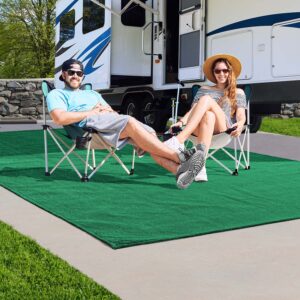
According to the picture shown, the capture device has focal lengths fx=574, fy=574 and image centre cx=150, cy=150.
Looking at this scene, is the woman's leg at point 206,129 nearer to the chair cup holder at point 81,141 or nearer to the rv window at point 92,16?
the chair cup holder at point 81,141

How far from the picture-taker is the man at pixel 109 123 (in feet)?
12.6

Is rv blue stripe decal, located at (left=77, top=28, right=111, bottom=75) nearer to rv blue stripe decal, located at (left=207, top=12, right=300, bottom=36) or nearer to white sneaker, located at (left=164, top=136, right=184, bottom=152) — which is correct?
rv blue stripe decal, located at (left=207, top=12, right=300, bottom=36)

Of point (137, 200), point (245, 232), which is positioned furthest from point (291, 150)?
point (245, 232)

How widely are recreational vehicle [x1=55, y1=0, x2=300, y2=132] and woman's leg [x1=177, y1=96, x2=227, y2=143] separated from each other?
77 centimetres

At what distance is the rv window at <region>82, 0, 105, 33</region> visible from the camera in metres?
8.06

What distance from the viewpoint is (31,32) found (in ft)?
75.6

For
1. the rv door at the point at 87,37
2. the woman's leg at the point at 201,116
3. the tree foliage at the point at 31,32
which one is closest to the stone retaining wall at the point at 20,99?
the rv door at the point at 87,37

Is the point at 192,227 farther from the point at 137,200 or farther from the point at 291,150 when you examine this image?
the point at 291,150

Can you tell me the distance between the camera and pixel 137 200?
3678 millimetres

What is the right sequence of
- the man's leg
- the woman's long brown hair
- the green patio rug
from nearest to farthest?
the green patio rug
the man's leg
the woman's long brown hair

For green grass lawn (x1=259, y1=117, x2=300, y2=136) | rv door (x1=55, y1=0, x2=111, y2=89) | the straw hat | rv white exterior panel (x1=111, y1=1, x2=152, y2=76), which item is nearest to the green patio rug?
the straw hat

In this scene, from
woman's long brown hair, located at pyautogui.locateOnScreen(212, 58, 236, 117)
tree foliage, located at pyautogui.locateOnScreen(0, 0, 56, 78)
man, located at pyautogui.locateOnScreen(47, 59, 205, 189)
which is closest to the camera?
man, located at pyautogui.locateOnScreen(47, 59, 205, 189)

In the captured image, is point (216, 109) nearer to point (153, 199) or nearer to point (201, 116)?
point (201, 116)

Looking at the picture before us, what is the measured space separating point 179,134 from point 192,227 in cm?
127
